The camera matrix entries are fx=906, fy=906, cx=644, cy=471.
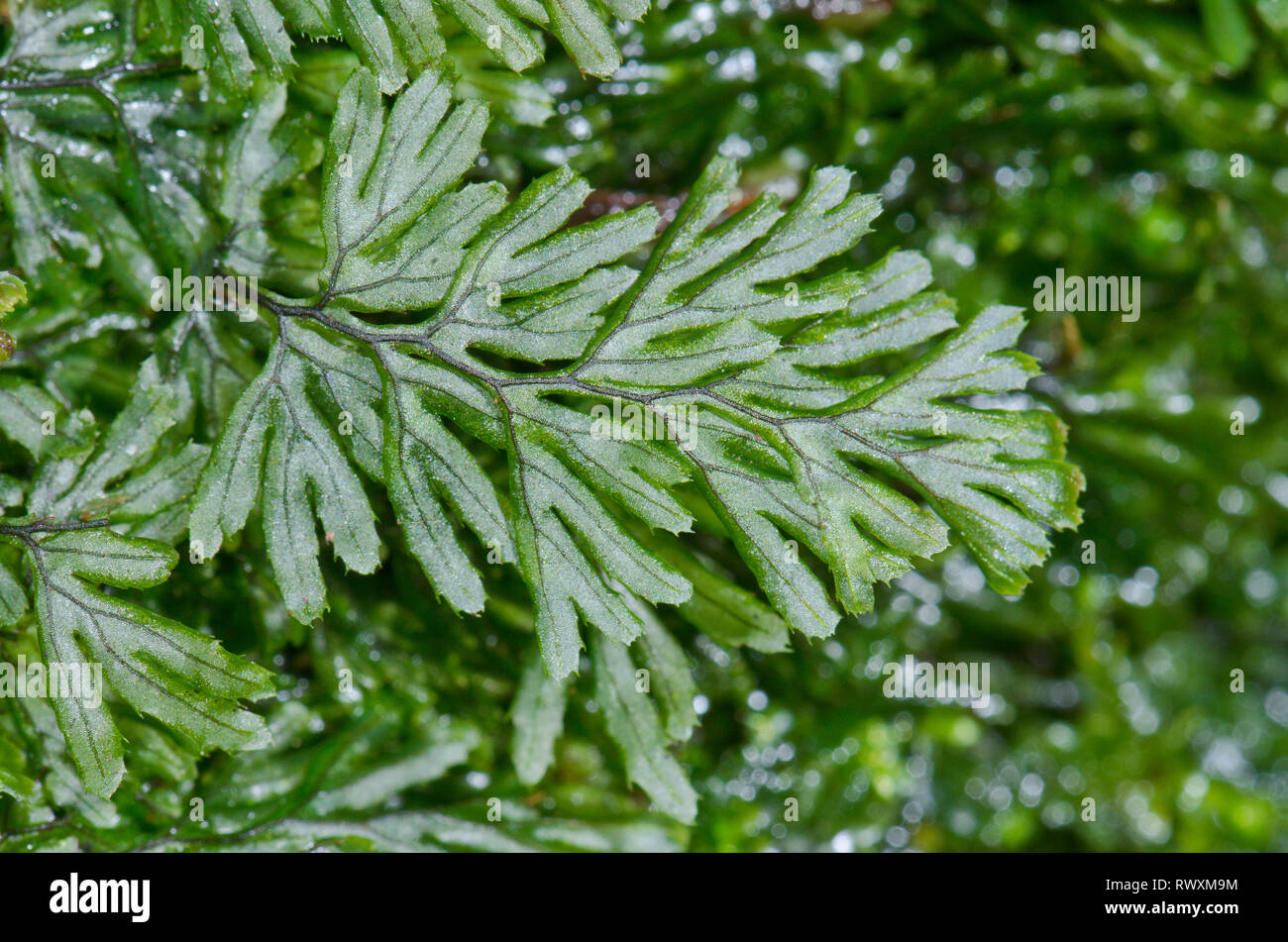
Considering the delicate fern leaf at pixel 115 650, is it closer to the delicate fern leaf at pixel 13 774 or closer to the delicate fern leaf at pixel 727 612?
→ the delicate fern leaf at pixel 13 774

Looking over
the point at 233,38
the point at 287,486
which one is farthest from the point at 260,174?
the point at 287,486

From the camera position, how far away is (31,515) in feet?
4.29

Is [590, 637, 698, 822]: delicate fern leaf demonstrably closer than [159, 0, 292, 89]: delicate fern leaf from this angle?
No

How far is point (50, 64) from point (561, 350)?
95cm

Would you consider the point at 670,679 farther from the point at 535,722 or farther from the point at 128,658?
the point at 128,658

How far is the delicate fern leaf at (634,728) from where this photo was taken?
5.01 feet

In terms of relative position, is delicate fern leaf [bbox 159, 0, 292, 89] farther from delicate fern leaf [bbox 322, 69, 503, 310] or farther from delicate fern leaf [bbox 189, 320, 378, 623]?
delicate fern leaf [bbox 189, 320, 378, 623]

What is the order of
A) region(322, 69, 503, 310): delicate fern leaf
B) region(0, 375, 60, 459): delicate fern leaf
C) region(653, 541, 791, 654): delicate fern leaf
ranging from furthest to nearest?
region(653, 541, 791, 654): delicate fern leaf
region(0, 375, 60, 459): delicate fern leaf
region(322, 69, 503, 310): delicate fern leaf

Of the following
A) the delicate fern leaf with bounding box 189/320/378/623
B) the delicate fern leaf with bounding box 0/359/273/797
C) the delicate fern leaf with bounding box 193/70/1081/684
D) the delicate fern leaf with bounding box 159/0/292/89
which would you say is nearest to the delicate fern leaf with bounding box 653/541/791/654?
the delicate fern leaf with bounding box 193/70/1081/684

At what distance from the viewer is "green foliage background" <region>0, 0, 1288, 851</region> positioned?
154 cm

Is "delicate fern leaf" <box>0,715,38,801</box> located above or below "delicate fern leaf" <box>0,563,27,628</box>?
below

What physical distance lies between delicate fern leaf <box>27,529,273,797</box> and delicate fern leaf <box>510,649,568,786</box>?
0.44 m

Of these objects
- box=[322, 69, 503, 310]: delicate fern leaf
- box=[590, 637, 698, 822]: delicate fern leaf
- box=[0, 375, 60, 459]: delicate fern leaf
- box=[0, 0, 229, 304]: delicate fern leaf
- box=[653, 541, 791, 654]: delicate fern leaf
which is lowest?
box=[590, 637, 698, 822]: delicate fern leaf
